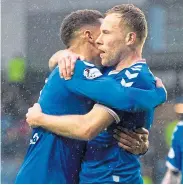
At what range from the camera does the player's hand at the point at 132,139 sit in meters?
2.19

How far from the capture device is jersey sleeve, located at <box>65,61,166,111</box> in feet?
7.01

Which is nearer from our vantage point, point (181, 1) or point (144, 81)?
point (144, 81)

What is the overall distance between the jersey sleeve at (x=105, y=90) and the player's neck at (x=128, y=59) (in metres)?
0.08

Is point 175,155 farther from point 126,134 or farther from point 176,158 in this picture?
point 126,134

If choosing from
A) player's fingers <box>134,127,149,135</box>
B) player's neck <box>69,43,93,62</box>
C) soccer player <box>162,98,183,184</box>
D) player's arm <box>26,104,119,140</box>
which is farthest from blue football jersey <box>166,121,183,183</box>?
player's neck <box>69,43,93,62</box>

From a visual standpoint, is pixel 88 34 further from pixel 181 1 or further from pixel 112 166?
pixel 181 1

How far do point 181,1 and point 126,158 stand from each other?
0.91 m

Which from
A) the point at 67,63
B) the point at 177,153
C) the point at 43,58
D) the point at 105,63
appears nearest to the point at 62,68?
the point at 67,63

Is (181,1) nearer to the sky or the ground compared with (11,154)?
nearer to the sky

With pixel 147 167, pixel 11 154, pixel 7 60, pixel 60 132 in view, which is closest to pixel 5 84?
pixel 7 60

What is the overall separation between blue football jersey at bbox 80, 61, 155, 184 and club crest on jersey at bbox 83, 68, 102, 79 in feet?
0.18

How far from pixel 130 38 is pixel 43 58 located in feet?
2.32

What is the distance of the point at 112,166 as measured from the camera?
2.15 m

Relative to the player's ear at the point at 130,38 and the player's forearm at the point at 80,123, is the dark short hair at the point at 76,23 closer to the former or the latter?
the player's ear at the point at 130,38
